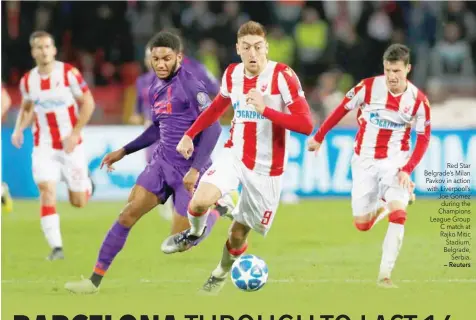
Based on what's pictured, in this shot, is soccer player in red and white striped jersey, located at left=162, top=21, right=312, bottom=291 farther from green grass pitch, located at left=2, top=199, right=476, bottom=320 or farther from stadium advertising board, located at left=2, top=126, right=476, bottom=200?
stadium advertising board, located at left=2, top=126, right=476, bottom=200

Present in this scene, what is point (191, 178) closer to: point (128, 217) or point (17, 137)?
point (128, 217)

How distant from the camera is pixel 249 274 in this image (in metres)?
9.08

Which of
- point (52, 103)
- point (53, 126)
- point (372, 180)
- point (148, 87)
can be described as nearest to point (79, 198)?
point (53, 126)

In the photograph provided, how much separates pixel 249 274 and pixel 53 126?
4.01 metres

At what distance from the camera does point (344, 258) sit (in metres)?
11.8

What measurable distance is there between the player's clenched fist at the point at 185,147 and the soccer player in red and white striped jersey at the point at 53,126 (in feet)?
10.2

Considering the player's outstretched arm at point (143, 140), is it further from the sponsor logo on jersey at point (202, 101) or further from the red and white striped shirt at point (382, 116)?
the red and white striped shirt at point (382, 116)

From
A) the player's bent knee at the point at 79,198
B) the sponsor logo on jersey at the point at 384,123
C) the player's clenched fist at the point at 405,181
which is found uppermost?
the sponsor logo on jersey at the point at 384,123

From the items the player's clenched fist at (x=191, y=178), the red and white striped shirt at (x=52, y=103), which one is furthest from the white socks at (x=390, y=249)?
the red and white striped shirt at (x=52, y=103)

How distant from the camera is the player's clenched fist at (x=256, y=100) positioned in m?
8.68

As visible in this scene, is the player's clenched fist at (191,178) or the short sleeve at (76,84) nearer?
the player's clenched fist at (191,178)

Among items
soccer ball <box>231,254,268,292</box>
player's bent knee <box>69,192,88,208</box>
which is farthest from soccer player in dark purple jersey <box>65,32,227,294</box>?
player's bent knee <box>69,192,88,208</box>

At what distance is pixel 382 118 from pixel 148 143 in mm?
2205

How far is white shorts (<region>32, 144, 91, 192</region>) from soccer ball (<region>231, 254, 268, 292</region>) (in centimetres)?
359
